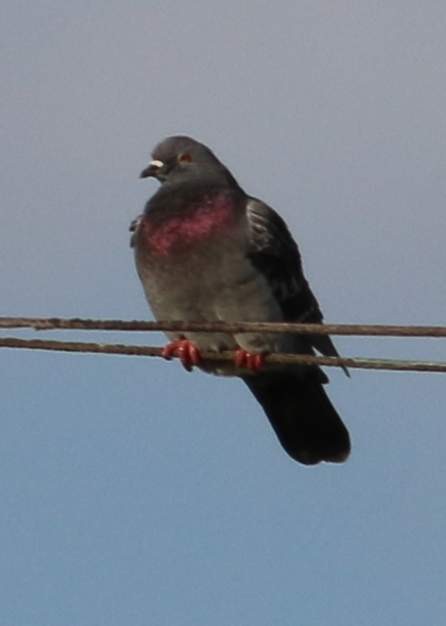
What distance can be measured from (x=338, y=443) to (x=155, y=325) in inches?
179

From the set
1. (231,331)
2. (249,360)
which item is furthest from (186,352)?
(231,331)

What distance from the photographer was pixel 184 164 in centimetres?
1305

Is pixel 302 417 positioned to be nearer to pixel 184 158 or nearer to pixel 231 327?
pixel 184 158

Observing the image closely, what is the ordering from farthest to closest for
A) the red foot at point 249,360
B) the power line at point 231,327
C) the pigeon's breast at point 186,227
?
the pigeon's breast at point 186,227, the red foot at point 249,360, the power line at point 231,327

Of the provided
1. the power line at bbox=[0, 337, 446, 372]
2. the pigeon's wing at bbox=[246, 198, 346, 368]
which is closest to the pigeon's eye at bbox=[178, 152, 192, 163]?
the pigeon's wing at bbox=[246, 198, 346, 368]

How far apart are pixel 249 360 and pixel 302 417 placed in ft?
4.58

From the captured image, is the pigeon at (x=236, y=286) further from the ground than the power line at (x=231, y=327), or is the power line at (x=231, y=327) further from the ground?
the pigeon at (x=236, y=286)

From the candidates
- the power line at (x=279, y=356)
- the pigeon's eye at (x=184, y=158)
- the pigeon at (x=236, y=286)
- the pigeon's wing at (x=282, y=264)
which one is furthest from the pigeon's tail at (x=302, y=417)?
the power line at (x=279, y=356)

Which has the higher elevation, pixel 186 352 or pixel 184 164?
pixel 184 164

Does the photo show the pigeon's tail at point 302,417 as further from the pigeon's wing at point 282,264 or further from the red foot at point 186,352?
the red foot at point 186,352

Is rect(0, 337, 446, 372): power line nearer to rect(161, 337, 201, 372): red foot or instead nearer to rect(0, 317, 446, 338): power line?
rect(0, 317, 446, 338): power line

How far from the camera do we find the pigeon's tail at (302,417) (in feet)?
41.8

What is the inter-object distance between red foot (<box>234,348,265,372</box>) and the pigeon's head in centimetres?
151

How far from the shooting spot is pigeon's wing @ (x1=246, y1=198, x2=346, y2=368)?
12.1 metres
